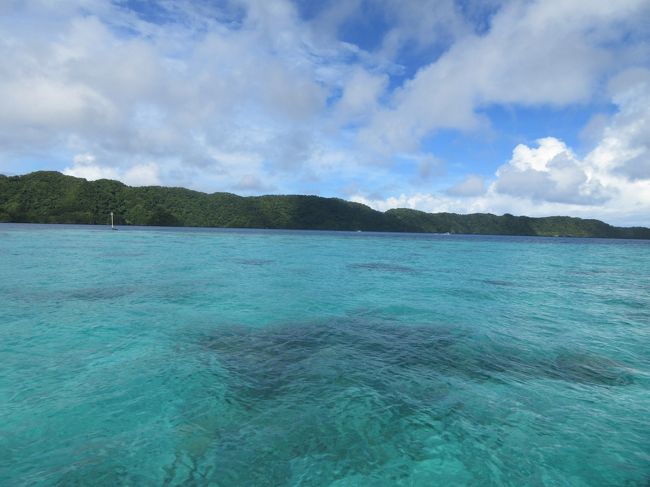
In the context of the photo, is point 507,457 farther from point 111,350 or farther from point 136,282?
point 136,282

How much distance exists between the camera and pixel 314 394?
8.27 meters

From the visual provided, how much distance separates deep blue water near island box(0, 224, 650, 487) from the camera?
5949mm

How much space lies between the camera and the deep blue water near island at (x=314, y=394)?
19.5ft

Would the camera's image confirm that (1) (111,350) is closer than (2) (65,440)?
No

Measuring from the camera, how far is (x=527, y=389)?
911cm

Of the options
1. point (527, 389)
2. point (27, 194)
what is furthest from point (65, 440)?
point (27, 194)

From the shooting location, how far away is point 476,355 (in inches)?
453

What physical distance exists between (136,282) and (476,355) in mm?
21151

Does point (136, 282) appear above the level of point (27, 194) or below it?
below

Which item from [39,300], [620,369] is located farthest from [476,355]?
[39,300]

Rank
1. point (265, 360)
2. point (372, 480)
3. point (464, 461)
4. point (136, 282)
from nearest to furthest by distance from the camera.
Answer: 1. point (372, 480)
2. point (464, 461)
3. point (265, 360)
4. point (136, 282)

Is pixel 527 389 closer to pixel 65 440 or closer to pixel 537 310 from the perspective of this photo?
pixel 65 440

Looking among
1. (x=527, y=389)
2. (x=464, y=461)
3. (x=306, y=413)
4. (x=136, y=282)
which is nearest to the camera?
(x=464, y=461)

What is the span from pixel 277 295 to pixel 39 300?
465 inches
